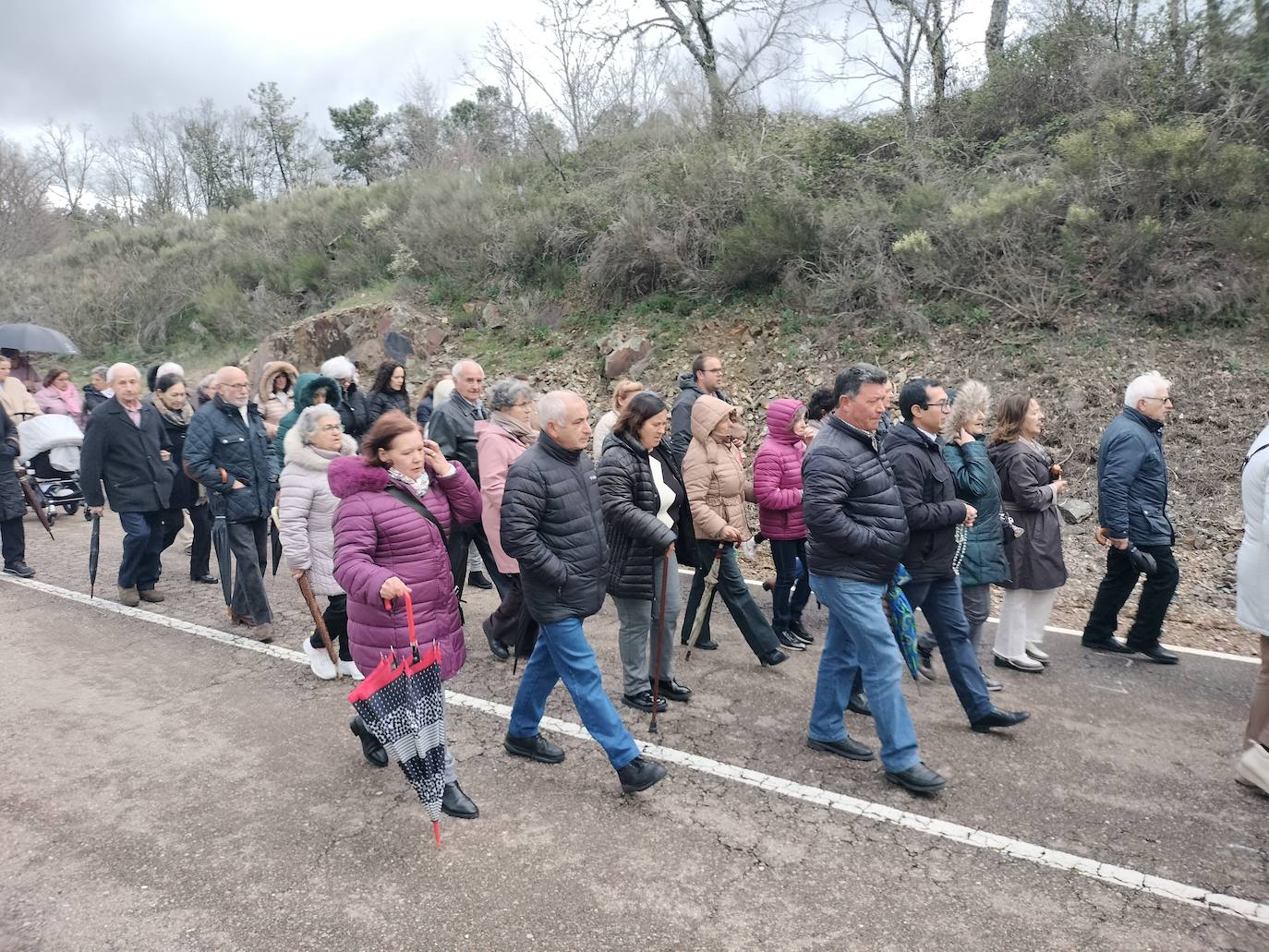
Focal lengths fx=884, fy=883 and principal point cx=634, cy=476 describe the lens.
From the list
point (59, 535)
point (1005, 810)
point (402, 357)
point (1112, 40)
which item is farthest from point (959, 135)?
point (59, 535)

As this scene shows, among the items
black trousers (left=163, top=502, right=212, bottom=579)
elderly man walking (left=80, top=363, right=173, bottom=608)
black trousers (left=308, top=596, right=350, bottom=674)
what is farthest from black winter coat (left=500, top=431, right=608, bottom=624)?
black trousers (left=163, top=502, right=212, bottom=579)

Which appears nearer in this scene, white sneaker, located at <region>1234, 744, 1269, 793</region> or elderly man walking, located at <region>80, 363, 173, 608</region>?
white sneaker, located at <region>1234, 744, 1269, 793</region>

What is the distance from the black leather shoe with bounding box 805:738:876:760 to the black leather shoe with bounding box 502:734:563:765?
1390 mm

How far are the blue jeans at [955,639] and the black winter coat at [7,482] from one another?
8.27 metres

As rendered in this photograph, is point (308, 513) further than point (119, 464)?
No

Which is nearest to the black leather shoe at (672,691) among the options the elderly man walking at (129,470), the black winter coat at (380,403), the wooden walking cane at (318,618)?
the wooden walking cane at (318,618)

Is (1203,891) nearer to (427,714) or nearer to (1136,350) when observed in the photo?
(427,714)

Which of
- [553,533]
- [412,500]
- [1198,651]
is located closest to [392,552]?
[412,500]

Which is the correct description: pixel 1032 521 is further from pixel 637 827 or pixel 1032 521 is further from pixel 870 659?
pixel 637 827

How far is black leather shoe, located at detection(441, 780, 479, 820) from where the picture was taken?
412 centimetres

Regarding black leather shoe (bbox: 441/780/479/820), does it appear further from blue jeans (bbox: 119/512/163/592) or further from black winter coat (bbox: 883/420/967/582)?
blue jeans (bbox: 119/512/163/592)

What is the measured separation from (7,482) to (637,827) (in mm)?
7600

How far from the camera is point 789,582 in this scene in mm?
6492

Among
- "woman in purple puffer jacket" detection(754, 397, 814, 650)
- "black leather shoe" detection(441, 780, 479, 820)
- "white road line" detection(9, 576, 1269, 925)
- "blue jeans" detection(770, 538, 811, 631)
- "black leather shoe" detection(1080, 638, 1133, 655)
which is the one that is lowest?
"white road line" detection(9, 576, 1269, 925)
